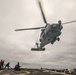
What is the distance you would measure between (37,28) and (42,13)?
4298mm

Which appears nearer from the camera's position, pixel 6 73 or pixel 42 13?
pixel 6 73

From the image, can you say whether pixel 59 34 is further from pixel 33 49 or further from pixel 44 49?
pixel 33 49

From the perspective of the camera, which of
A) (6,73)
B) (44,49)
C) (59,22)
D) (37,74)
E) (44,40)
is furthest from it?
(44,49)

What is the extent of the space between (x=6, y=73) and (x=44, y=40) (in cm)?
1853

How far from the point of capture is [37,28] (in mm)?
41219

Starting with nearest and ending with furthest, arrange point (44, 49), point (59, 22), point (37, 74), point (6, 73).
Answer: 1. point (6, 73)
2. point (37, 74)
3. point (59, 22)
4. point (44, 49)

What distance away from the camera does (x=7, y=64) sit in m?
33.4

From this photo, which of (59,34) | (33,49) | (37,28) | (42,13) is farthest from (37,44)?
(59,34)

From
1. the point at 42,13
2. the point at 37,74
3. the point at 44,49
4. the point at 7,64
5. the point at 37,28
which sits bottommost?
the point at 37,74

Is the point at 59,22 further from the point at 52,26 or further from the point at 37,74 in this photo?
the point at 37,74

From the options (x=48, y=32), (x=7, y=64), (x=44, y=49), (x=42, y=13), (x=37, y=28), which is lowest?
(x=7, y=64)

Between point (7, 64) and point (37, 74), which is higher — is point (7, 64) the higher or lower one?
the higher one

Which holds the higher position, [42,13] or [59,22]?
[42,13]

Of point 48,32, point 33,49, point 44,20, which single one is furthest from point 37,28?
point 48,32
